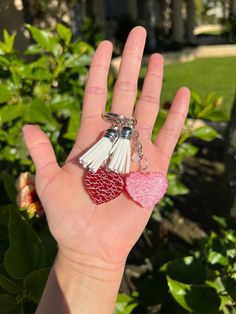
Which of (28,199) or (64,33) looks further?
(64,33)

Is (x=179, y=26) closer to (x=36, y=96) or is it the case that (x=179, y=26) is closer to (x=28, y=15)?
(x=28, y=15)

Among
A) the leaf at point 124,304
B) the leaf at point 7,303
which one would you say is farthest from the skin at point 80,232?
the leaf at point 124,304

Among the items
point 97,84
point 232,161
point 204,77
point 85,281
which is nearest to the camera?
point 85,281

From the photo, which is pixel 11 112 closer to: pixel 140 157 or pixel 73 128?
pixel 73 128

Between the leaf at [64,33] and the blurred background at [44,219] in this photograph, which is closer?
the blurred background at [44,219]

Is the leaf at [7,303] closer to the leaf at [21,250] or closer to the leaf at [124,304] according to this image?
the leaf at [21,250]

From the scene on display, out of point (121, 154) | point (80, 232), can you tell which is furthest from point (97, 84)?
point (80, 232)
